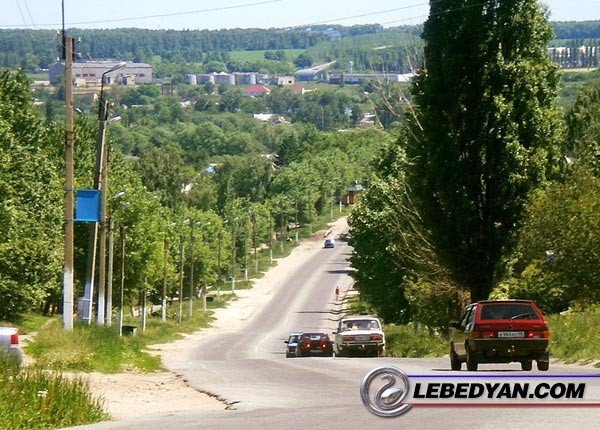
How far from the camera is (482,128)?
152ft

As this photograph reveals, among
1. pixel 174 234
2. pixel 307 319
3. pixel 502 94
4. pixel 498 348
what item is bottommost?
pixel 307 319

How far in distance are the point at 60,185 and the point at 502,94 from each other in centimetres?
3790

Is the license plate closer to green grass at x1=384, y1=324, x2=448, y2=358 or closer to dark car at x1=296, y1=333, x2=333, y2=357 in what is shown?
green grass at x1=384, y1=324, x2=448, y2=358

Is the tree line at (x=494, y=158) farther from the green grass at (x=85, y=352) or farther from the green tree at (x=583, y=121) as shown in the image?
the green tree at (x=583, y=121)

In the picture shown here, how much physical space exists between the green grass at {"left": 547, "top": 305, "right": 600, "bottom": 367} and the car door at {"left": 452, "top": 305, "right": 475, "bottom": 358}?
2903 millimetres

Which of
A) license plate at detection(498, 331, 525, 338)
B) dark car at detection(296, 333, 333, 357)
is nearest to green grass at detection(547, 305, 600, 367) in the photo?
license plate at detection(498, 331, 525, 338)

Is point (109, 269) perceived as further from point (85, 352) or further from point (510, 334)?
point (510, 334)

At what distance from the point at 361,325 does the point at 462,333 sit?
24.1 meters

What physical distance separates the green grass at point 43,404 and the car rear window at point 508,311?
383 inches

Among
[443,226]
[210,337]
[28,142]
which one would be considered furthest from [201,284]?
[443,226]

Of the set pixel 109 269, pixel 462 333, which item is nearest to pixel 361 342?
pixel 109 269

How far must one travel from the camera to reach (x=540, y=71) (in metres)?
47.0

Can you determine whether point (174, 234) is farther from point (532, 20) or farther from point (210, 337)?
point (532, 20)

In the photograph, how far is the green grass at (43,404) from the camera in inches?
703
